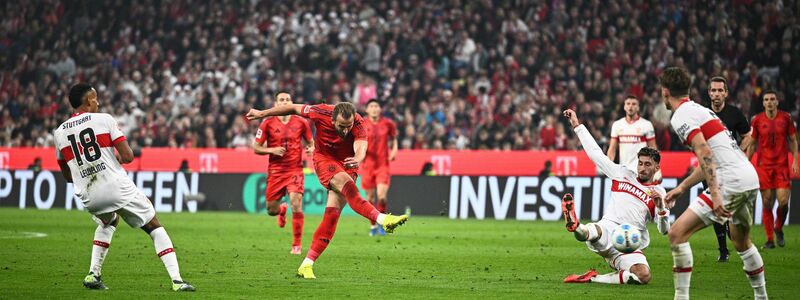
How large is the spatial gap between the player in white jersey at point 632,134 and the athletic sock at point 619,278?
635cm

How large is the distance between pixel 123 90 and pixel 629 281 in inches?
952

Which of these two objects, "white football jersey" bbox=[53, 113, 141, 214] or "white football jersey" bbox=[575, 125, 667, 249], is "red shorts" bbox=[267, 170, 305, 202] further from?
"white football jersey" bbox=[53, 113, 141, 214]

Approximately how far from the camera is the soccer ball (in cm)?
1066

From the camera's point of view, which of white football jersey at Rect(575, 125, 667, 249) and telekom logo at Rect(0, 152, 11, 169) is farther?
telekom logo at Rect(0, 152, 11, 169)

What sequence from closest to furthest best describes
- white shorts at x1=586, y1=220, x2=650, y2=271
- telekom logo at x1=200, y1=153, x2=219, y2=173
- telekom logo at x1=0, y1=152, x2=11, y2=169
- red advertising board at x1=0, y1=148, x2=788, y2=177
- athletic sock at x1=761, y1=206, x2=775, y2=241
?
white shorts at x1=586, y1=220, x2=650, y2=271
athletic sock at x1=761, y1=206, x2=775, y2=241
red advertising board at x1=0, y1=148, x2=788, y2=177
telekom logo at x1=200, y1=153, x2=219, y2=173
telekom logo at x1=0, y1=152, x2=11, y2=169

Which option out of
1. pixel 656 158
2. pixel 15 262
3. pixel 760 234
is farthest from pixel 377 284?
pixel 760 234

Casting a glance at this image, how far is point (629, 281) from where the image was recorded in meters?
10.9

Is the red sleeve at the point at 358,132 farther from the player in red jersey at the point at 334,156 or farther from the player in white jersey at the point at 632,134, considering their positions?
the player in white jersey at the point at 632,134

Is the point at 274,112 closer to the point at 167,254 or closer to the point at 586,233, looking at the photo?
the point at 167,254

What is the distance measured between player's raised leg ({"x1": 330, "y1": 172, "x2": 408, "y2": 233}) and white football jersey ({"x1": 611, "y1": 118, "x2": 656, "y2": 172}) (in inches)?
292

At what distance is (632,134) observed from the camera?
17375 millimetres

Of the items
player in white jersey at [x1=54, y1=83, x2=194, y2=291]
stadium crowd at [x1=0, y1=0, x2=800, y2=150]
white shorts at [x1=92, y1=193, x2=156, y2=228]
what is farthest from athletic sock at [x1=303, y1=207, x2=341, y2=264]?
stadium crowd at [x1=0, y1=0, x2=800, y2=150]

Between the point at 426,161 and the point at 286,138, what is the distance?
10188 mm

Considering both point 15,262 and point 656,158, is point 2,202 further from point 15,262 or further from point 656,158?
point 656,158
